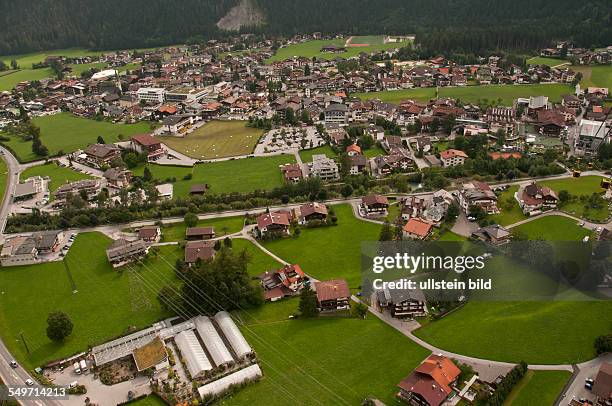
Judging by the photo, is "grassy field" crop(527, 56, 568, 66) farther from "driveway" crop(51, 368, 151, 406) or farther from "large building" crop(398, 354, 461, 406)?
"driveway" crop(51, 368, 151, 406)

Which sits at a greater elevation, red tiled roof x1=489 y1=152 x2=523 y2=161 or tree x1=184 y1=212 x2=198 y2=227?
red tiled roof x1=489 y1=152 x2=523 y2=161

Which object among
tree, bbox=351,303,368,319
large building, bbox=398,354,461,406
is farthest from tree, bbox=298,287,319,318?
large building, bbox=398,354,461,406

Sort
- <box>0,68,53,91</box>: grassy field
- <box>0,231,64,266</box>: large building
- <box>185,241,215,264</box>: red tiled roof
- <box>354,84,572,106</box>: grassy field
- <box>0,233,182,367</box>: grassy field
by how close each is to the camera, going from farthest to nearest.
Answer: <box>0,68,53,91</box>: grassy field → <box>354,84,572,106</box>: grassy field → <box>0,231,64,266</box>: large building → <box>185,241,215,264</box>: red tiled roof → <box>0,233,182,367</box>: grassy field

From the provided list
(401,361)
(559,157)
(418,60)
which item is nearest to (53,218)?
(401,361)

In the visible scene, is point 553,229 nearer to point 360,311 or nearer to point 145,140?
point 360,311

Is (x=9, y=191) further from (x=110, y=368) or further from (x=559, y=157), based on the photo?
(x=559, y=157)

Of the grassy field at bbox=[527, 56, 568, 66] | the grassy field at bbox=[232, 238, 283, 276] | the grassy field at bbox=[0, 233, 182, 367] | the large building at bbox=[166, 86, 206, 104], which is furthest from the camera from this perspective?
the grassy field at bbox=[527, 56, 568, 66]
